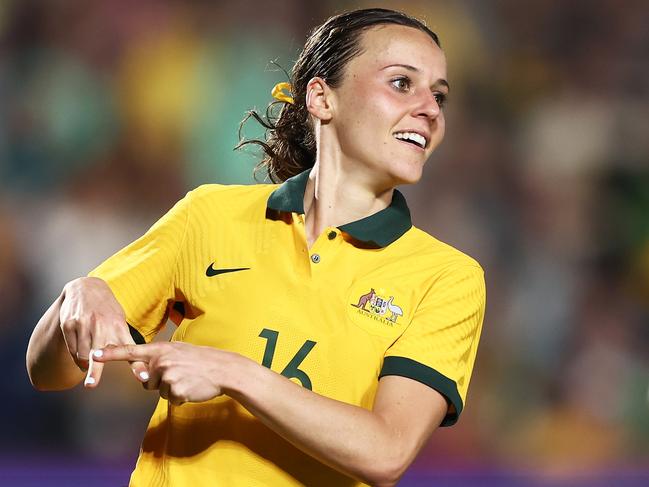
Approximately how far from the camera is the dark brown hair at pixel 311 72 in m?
2.32

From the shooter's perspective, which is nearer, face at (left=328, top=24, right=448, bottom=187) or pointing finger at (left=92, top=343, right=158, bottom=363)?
pointing finger at (left=92, top=343, right=158, bottom=363)

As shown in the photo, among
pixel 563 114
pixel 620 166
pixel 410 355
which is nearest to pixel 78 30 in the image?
pixel 563 114

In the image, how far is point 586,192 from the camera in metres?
5.29

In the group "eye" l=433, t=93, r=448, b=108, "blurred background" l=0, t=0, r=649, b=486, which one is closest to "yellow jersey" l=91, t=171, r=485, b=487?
"eye" l=433, t=93, r=448, b=108

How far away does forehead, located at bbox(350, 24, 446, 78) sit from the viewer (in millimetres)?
2215

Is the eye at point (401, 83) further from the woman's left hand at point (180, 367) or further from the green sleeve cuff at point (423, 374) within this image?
the woman's left hand at point (180, 367)

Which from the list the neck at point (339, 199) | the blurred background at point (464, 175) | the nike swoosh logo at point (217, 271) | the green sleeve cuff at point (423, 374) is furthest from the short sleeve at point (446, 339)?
the blurred background at point (464, 175)

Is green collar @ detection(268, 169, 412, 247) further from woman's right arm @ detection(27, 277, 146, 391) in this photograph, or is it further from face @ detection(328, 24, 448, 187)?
woman's right arm @ detection(27, 277, 146, 391)

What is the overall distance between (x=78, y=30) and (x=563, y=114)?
257 centimetres

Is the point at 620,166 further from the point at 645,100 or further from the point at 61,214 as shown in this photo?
the point at 61,214

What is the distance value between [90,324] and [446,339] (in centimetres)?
68

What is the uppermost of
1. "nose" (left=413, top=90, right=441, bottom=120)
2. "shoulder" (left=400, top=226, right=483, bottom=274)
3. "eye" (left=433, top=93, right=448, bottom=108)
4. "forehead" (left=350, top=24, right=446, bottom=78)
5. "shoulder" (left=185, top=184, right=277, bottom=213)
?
"forehead" (left=350, top=24, right=446, bottom=78)

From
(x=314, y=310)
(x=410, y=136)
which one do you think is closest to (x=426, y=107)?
(x=410, y=136)

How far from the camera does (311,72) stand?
8.07ft
